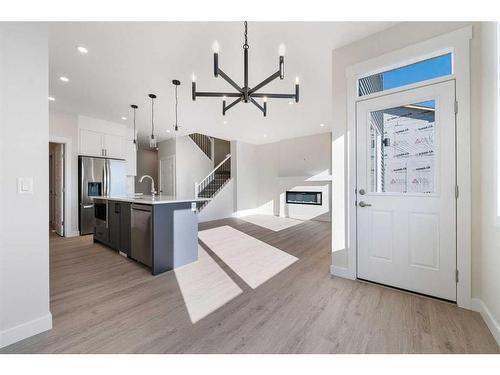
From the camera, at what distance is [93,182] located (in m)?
5.25

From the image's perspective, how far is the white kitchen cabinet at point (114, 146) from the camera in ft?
18.6

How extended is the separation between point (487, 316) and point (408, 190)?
3.80 feet

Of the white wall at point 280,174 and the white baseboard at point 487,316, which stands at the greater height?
the white wall at point 280,174

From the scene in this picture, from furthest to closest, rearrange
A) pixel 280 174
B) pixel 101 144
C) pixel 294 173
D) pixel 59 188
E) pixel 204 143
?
pixel 204 143
pixel 280 174
pixel 294 173
pixel 101 144
pixel 59 188

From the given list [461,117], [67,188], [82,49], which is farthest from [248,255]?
[67,188]

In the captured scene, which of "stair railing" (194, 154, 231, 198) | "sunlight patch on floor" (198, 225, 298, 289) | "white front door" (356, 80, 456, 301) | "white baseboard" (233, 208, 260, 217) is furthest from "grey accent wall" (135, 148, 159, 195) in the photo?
"white front door" (356, 80, 456, 301)

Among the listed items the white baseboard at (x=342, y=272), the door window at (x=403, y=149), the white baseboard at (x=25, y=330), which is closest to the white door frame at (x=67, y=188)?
the white baseboard at (x=25, y=330)

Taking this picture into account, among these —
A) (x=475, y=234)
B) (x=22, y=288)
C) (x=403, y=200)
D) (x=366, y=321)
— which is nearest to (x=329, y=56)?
(x=403, y=200)

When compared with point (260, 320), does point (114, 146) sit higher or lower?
higher

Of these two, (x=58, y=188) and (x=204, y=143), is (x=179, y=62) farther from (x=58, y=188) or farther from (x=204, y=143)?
(x=204, y=143)

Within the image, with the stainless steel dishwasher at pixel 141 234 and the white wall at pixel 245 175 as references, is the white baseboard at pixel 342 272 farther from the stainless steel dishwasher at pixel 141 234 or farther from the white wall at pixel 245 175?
the white wall at pixel 245 175

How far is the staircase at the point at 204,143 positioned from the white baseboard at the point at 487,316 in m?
8.53

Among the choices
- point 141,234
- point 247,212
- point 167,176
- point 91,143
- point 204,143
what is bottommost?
point 247,212

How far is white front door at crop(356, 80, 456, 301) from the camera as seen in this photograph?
204cm
